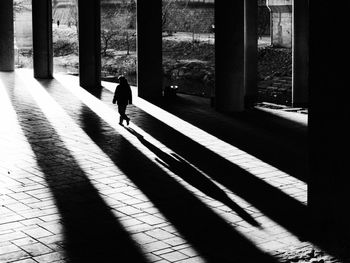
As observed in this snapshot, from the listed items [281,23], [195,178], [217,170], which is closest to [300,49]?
[217,170]

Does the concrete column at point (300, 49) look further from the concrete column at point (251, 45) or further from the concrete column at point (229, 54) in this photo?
the concrete column at point (229, 54)

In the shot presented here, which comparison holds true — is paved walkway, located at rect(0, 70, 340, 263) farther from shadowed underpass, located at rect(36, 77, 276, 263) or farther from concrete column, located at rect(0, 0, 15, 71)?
concrete column, located at rect(0, 0, 15, 71)

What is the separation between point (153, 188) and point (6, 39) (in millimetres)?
23723

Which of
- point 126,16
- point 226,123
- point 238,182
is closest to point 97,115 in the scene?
point 226,123

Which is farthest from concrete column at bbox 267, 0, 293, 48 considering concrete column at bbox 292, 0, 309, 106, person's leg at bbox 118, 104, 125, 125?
person's leg at bbox 118, 104, 125, 125

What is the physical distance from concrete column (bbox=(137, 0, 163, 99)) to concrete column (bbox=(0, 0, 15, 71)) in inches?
472

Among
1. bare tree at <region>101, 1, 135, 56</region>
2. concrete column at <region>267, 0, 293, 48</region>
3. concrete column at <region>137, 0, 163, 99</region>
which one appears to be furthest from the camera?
bare tree at <region>101, 1, 135, 56</region>

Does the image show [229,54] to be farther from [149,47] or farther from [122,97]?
[122,97]

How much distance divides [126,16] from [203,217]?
51.4 meters

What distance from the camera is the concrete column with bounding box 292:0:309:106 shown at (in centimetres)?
2305

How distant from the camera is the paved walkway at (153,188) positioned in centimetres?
722

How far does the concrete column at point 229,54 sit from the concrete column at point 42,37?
1204cm

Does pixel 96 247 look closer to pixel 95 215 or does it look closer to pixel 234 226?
pixel 95 215

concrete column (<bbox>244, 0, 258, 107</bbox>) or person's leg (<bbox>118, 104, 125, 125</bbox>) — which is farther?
concrete column (<bbox>244, 0, 258, 107</bbox>)
